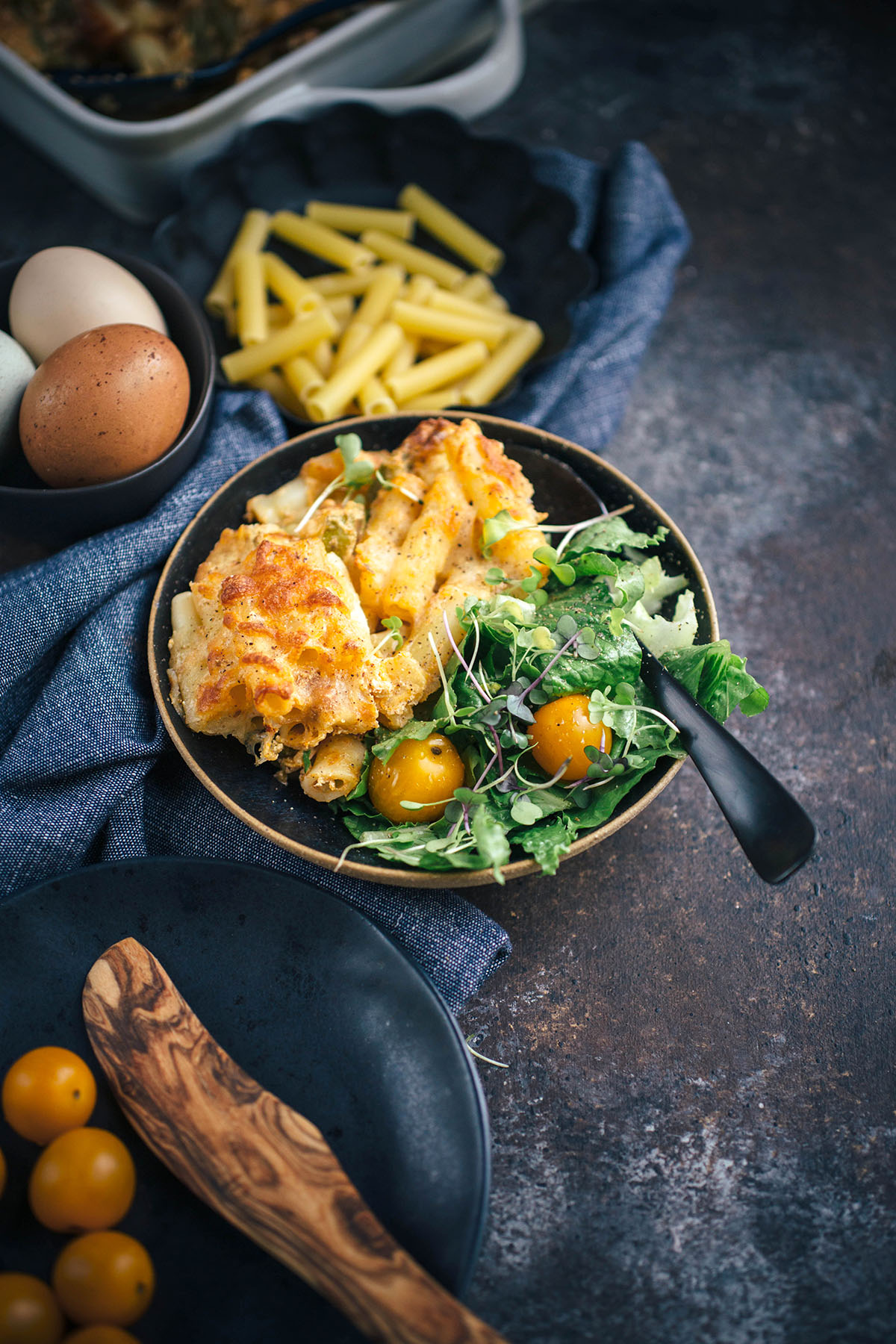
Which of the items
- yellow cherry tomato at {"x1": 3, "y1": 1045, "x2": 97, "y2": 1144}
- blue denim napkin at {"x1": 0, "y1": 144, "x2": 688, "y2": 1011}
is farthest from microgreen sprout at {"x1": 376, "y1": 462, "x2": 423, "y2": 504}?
yellow cherry tomato at {"x1": 3, "y1": 1045, "x2": 97, "y2": 1144}

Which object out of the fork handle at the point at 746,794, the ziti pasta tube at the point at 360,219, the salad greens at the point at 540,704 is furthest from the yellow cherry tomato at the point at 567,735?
the ziti pasta tube at the point at 360,219

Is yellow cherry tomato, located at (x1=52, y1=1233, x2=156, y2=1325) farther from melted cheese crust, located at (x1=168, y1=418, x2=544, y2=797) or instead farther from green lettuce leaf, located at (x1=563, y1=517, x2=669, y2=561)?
green lettuce leaf, located at (x1=563, y1=517, x2=669, y2=561)

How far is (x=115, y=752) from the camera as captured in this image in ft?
5.08

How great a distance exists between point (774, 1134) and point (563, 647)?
84 cm

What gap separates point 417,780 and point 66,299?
1.14m

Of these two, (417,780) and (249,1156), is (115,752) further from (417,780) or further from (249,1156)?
(249,1156)

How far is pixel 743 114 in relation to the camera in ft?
8.84

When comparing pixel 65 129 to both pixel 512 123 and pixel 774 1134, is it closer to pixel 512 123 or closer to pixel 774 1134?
pixel 512 123

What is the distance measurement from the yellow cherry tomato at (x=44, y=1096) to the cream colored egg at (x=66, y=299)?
49.9 inches

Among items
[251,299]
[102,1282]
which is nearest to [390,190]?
[251,299]

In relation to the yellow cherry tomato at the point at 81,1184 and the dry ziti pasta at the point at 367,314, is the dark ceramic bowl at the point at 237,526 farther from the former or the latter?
the yellow cherry tomato at the point at 81,1184

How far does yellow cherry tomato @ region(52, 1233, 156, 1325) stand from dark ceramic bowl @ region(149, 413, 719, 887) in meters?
0.55

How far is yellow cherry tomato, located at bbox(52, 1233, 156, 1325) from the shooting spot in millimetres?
1098

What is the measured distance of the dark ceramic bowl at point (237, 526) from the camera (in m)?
1.38
